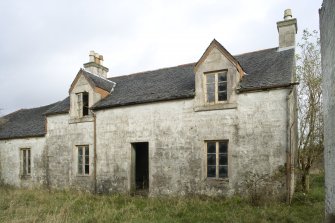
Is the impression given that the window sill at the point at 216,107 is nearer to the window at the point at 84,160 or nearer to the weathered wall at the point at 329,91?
the weathered wall at the point at 329,91

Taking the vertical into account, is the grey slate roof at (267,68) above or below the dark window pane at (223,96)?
above

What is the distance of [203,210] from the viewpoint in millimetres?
10758

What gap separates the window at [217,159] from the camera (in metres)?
12.8

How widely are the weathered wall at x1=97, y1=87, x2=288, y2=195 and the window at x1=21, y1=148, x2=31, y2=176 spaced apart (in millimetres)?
6334

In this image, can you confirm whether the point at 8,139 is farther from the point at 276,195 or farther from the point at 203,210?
the point at 276,195

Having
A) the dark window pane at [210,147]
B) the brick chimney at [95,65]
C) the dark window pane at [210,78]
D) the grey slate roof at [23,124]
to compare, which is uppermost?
the brick chimney at [95,65]

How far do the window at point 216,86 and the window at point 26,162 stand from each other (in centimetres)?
1287

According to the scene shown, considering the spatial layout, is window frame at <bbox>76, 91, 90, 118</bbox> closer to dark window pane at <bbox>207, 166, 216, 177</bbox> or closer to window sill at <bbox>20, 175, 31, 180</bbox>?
window sill at <bbox>20, 175, 31, 180</bbox>

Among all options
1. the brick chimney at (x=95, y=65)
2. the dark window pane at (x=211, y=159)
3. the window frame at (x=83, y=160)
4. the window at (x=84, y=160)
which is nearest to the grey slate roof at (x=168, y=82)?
the brick chimney at (x=95, y=65)

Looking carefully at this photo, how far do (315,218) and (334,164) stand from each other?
417 cm

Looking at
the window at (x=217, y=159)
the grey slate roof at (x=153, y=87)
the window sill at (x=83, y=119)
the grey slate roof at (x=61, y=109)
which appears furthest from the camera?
the grey slate roof at (x=61, y=109)

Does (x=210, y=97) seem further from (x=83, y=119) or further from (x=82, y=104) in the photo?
(x=82, y=104)

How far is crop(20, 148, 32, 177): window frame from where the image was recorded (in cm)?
1936

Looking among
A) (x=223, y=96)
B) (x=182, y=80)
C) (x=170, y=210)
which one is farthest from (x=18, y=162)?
(x=223, y=96)
